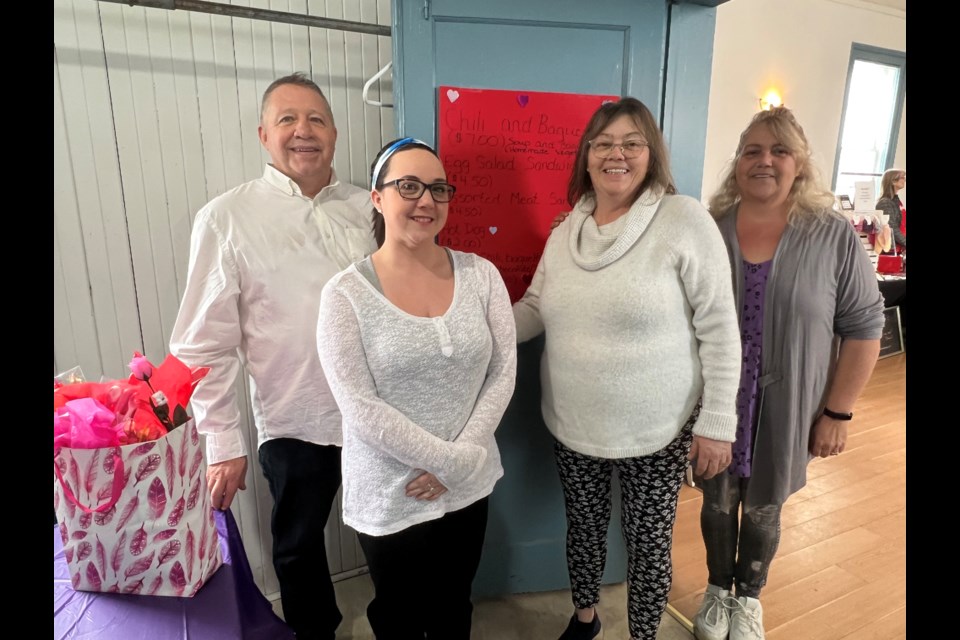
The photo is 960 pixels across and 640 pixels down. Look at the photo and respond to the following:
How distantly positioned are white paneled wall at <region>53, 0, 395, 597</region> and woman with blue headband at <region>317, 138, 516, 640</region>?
706mm

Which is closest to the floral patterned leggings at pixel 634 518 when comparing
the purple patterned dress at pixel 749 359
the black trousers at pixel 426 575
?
the purple patterned dress at pixel 749 359

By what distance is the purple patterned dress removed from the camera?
5.02ft

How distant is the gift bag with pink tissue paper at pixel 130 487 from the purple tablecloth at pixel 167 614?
0.8 inches

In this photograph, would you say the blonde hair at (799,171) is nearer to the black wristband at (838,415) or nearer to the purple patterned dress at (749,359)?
the purple patterned dress at (749,359)

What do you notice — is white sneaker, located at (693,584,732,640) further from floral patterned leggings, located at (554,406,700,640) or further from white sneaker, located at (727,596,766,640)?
floral patterned leggings, located at (554,406,700,640)

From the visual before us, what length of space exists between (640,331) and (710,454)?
363 millimetres

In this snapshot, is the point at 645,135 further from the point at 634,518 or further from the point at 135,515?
the point at 135,515

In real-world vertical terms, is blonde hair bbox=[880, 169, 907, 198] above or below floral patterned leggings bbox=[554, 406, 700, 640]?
above

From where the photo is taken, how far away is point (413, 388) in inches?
46.7

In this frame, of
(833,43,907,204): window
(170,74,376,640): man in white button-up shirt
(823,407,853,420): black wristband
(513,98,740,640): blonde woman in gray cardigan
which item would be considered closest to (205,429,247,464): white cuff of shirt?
(170,74,376,640): man in white button-up shirt

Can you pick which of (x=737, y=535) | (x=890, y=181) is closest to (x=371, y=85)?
(x=737, y=535)

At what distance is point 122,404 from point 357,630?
51.3 inches

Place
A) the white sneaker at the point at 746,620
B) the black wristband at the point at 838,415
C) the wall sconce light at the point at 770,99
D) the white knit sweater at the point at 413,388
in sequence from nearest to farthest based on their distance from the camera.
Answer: the white knit sweater at the point at 413,388 → the black wristband at the point at 838,415 → the white sneaker at the point at 746,620 → the wall sconce light at the point at 770,99

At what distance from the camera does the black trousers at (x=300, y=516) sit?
4.77 feet
